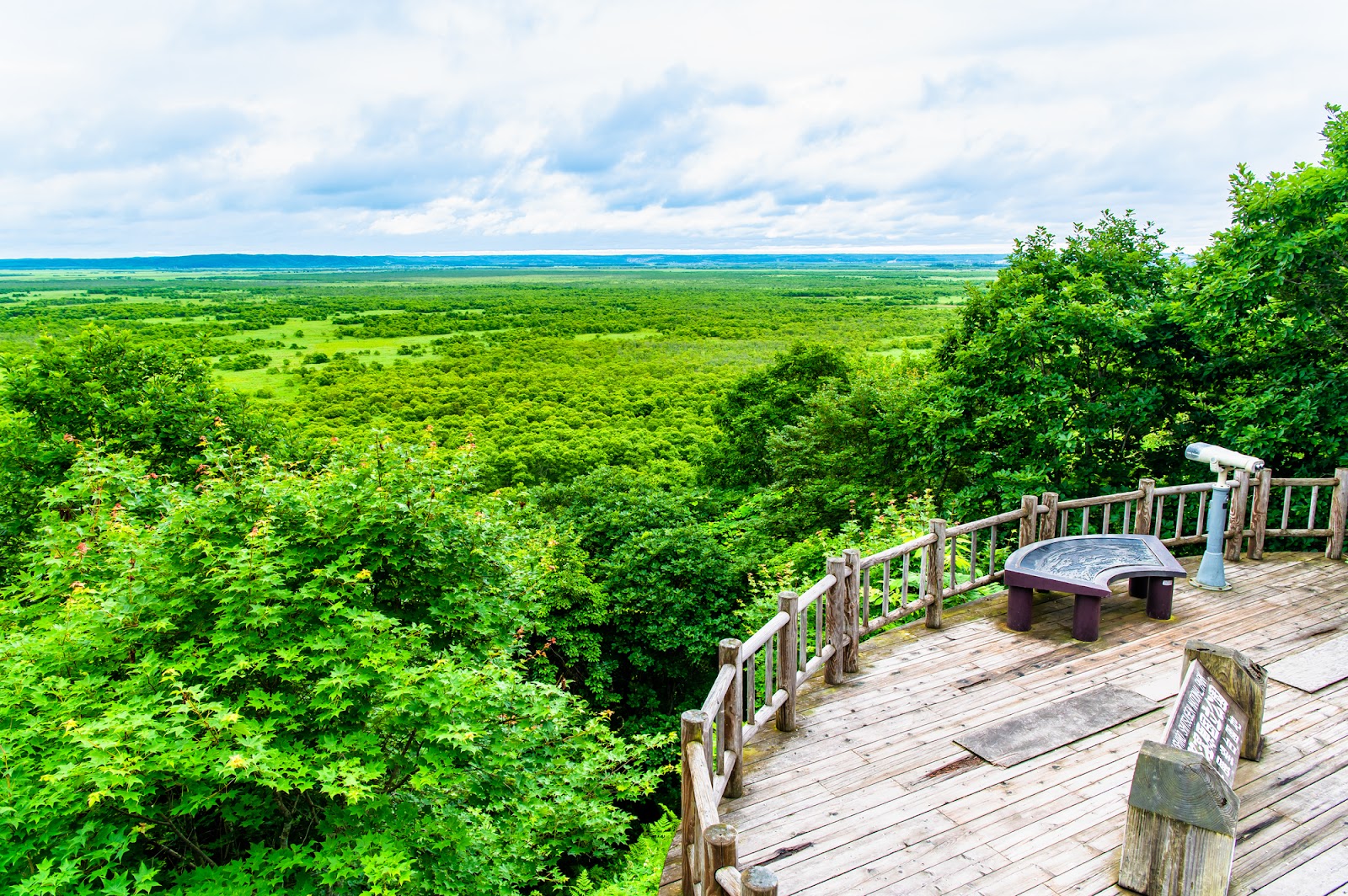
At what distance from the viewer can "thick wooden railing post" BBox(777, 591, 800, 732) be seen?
548cm

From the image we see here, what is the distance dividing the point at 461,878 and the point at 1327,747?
765cm

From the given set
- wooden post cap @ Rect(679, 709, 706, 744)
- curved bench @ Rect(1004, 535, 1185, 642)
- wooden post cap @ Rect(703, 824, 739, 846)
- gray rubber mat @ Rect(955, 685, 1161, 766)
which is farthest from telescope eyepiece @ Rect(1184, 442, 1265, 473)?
wooden post cap @ Rect(703, 824, 739, 846)

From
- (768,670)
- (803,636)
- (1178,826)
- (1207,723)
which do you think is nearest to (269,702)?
(768,670)

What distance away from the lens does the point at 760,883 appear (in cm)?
281

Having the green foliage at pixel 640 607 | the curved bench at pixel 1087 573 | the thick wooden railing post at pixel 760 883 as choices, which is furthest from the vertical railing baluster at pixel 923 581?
the green foliage at pixel 640 607

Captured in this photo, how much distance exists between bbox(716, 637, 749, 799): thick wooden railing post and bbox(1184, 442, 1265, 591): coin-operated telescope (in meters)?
5.88

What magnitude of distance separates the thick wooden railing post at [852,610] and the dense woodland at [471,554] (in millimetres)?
3016

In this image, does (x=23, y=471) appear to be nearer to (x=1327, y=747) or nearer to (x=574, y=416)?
(x=1327, y=747)

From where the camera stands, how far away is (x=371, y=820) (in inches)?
267

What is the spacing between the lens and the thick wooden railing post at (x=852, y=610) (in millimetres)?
6207

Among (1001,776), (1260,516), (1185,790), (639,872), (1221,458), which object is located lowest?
(639,872)

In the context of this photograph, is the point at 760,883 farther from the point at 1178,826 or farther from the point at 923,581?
the point at 923,581

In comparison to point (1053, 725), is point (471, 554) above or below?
above

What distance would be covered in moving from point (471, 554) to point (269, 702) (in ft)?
9.69
